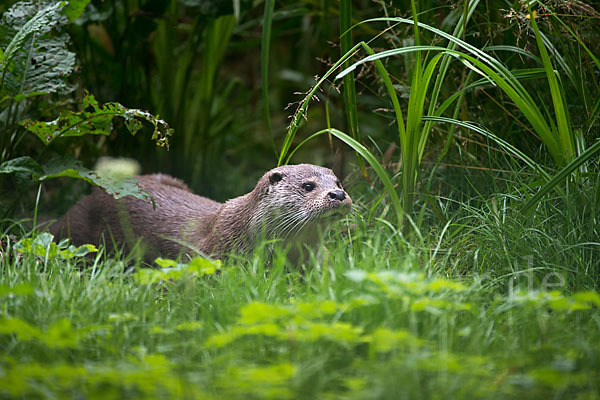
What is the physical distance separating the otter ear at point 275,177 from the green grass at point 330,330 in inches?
26.4

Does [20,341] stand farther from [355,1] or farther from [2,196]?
[355,1]

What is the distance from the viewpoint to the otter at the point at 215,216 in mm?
3283

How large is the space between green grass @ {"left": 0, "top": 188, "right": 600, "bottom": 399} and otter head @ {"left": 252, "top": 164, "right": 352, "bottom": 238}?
36 centimetres

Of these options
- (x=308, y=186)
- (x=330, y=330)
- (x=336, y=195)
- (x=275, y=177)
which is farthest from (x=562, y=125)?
(x=330, y=330)

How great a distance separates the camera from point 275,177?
3.41 metres

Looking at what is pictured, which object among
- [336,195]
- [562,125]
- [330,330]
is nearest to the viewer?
[330,330]

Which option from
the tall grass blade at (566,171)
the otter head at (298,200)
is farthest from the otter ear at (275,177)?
the tall grass blade at (566,171)

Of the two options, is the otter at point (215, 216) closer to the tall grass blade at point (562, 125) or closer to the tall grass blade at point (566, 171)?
the tall grass blade at point (566, 171)

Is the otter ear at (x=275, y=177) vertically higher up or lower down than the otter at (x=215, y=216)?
higher up

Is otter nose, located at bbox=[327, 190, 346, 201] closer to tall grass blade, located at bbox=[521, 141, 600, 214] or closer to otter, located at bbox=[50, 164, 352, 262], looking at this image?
otter, located at bbox=[50, 164, 352, 262]

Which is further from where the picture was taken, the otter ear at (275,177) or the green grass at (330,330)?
the otter ear at (275,177)

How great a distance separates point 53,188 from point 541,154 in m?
3.53

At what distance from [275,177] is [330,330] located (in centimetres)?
158

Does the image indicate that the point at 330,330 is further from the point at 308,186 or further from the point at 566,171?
the point at 308,186
